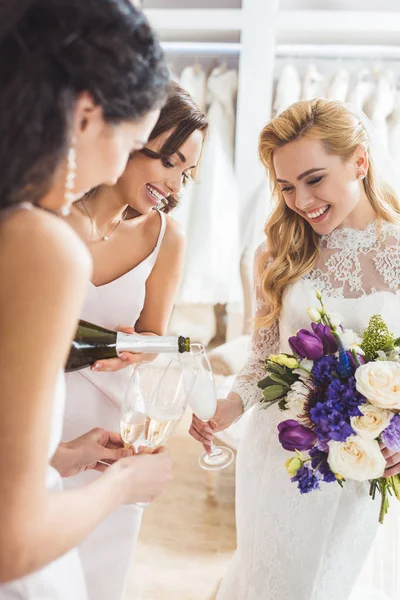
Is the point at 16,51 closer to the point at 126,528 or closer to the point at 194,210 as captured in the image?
the point at 126,528

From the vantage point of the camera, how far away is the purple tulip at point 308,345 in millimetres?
1387

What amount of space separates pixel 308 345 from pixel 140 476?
0.58 meters

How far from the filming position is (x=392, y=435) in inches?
51.0

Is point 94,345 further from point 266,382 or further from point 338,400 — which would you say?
point 338,400

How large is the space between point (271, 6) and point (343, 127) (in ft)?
7.64

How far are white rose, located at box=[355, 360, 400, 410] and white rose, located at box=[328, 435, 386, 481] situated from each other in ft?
0.29

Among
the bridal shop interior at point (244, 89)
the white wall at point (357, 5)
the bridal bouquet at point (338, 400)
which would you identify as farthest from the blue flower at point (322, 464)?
the white wall at point (357, 5)

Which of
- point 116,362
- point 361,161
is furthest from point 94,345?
point 361,161

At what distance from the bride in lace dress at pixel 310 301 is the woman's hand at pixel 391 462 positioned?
0.26 metres

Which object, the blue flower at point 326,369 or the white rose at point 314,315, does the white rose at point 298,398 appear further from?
the white rose at point 314,315

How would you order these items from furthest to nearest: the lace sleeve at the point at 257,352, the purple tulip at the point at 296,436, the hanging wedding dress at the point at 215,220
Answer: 1. the hanging wedding dress at the point at 215,220
2. the lace sleeve at the point at 257,352
3. the purple tulip at the point at 296,436

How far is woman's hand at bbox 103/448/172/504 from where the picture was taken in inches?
35.5

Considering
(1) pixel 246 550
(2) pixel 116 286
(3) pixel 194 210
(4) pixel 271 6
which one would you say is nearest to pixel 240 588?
(1) pixel 246 550

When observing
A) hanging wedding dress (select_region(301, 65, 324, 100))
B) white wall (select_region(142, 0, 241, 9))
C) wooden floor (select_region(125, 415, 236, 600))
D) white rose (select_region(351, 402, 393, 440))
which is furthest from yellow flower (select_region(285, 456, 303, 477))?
white wall (select_region(142, 0, 241, 9))
